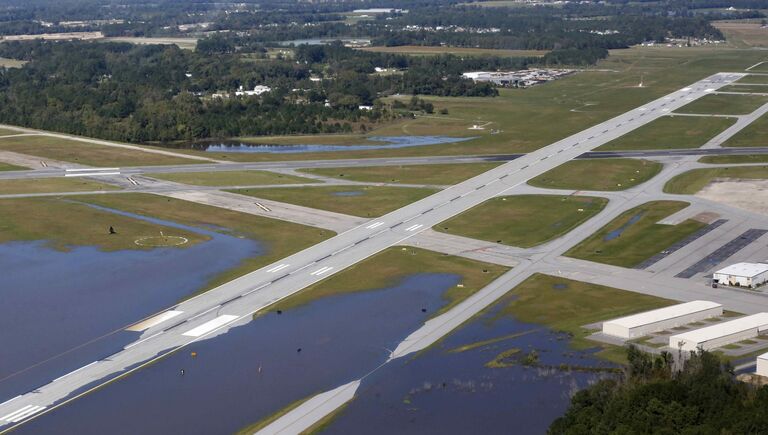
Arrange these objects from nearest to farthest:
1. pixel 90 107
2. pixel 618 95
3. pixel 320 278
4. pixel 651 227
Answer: pixel 320 278, pixel 651 227, pixel 90 107, pixel 618 95

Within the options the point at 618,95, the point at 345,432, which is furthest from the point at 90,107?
the point at 345,432

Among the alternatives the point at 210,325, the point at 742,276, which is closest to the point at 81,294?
the point at 210,325

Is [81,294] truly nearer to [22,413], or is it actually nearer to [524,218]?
[22,413]

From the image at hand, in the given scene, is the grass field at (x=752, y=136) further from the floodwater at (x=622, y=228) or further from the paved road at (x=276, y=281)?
the floodwater at (x=622, y=228)

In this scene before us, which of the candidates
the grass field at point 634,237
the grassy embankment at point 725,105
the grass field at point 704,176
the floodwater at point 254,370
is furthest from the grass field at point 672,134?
the floodwater at point 254,370

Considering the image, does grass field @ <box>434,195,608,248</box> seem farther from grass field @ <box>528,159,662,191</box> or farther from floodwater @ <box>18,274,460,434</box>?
floodwater @ <box>18,274,460,434</box>

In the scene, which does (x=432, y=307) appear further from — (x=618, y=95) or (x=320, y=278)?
(x=618, y=95)
